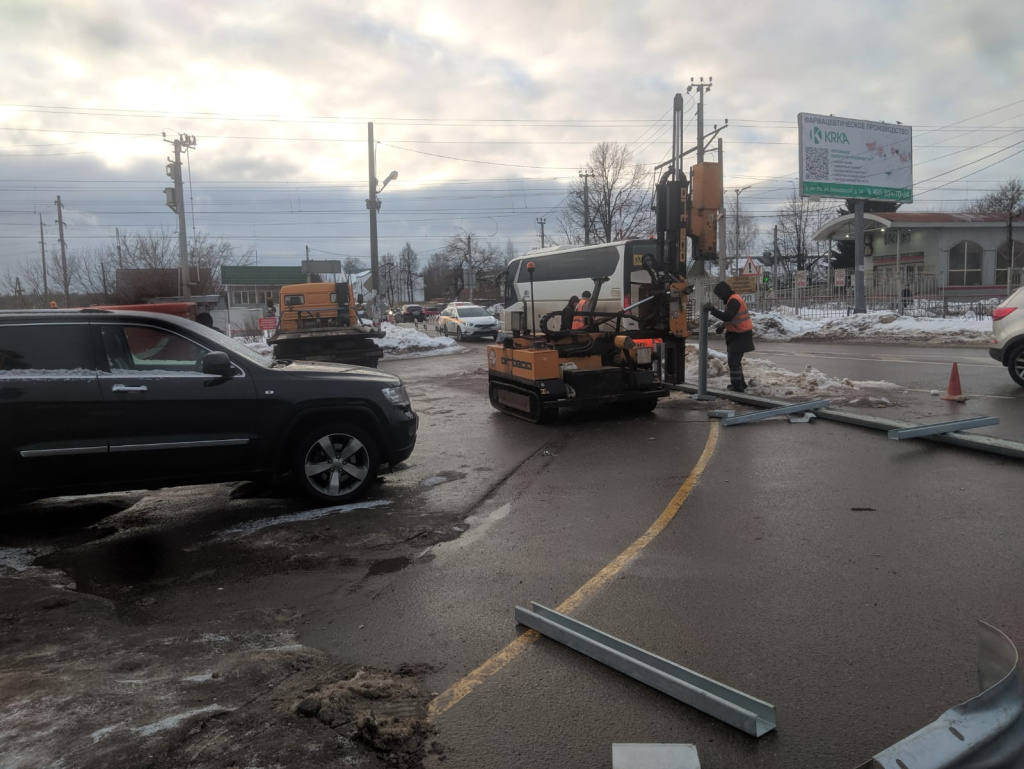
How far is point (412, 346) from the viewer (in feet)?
87.9

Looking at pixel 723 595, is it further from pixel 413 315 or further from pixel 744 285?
pixel 413 315

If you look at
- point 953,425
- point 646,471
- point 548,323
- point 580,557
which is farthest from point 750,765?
point 548,323

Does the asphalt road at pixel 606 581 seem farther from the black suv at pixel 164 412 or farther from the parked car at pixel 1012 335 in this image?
the parked car at pixel 1012 335

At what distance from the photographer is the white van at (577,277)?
12.2 meters

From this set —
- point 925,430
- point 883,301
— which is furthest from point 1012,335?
point 883,301

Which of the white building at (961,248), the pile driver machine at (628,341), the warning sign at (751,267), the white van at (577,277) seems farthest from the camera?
the white building at (961,248)

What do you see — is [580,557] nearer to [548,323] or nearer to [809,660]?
[809,660]

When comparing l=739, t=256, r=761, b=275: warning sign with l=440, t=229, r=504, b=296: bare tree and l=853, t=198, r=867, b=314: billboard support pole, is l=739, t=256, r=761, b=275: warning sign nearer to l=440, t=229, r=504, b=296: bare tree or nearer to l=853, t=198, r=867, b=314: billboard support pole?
l=853, t=198, r=867, b=314: billboard support pole

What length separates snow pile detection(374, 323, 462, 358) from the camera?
2600 cm

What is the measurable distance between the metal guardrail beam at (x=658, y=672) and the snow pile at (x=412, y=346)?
72.1 feet

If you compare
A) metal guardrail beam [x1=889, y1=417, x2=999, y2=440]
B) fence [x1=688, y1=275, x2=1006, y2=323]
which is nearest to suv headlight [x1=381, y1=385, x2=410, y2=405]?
metal guardrail beam [x1=889, y1=417, x2=999, y2=440]

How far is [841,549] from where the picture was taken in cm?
490

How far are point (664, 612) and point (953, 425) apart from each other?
5.75 m

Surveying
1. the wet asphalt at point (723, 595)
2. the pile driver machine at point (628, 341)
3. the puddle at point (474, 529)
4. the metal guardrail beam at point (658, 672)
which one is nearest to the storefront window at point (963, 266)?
the pile driver machine at point (628, 341)
